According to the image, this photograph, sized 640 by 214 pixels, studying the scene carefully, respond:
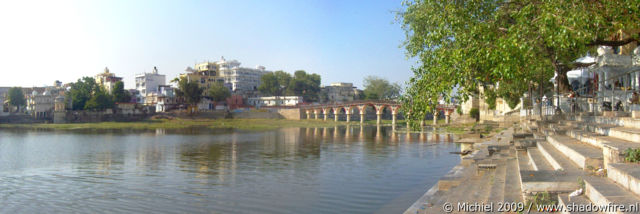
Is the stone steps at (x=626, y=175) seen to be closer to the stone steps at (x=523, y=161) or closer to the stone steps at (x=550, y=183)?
the stone steps at (x=550, y=183)

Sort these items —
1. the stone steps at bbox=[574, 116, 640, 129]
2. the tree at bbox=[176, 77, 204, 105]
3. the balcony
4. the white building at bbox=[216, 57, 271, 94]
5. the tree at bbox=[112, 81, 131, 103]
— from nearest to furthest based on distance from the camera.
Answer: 1. the stone steps at bbox=[574, 116, 640, 129]
2. the balcony
3. the tree at bbox=[176, 77, 204, 105]
4. the tree at bbox=[112, 81, 131, 103]
5. the white building at bbox=[216, 57, 271, 94]

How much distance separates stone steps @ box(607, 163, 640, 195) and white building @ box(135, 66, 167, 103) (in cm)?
9774

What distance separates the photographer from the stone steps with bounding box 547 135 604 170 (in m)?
5.80

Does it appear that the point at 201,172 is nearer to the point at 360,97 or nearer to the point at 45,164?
the point at 45,164

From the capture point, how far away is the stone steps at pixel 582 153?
229 inches

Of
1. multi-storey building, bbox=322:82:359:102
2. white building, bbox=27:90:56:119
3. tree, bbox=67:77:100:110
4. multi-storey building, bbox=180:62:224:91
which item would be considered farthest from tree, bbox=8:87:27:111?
multi-storey building, bbox=322:82:359:102

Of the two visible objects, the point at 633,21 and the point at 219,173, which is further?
the point at 219,173

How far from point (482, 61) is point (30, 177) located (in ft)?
53.3

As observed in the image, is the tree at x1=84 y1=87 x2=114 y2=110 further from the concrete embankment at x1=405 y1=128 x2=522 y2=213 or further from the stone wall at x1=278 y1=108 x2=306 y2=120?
the concrete embankment at x1=405 y1=128 x2=522 y2=213

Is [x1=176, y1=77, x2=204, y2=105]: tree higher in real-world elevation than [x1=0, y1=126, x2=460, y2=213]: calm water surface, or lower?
higher

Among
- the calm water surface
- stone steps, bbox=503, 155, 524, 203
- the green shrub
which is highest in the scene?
the green shrub

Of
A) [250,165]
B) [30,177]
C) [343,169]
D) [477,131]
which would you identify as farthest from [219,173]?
[477,131]

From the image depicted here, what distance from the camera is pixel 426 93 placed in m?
10.8

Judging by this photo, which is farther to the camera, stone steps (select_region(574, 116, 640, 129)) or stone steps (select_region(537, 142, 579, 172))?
stone steps (select_region(574, 116, 640, 129))
